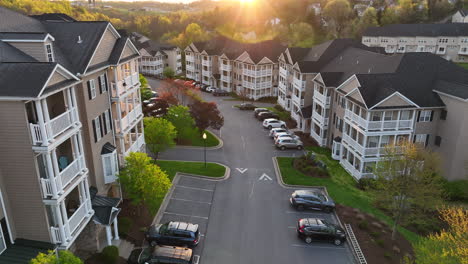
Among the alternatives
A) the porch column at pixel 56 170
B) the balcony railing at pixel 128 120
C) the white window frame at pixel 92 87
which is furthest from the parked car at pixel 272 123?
the porch column at pixel 56 170

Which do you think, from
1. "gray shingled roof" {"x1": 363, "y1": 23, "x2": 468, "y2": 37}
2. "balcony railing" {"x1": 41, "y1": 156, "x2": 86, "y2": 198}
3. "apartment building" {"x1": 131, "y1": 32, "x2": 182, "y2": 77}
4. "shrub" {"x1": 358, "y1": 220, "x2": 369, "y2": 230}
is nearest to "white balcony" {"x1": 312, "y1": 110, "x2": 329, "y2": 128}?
"shrub" {"x1": 358, "y1": 220, "x2": 369, "y2": 230}

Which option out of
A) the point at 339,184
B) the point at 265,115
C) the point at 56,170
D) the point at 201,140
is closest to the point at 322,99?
the point at 265,115

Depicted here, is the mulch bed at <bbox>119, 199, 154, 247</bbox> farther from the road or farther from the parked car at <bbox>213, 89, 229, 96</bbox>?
the parked car at <bbox>213, 89, 229, 96</bbox>

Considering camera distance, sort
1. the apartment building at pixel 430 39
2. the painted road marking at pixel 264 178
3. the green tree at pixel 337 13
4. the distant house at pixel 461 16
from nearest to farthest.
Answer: the painted road marking at pixel 264 178
the apartment building at pixel 430 39
the distant house at pixel 461 16
the green tree at pixel 337 13

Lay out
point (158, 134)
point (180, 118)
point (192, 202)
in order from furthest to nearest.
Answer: point (180, 118), point (158, 134), point (192, 202)

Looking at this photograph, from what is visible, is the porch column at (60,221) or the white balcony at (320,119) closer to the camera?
the porch column at (60,221)

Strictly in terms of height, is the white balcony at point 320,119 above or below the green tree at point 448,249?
below

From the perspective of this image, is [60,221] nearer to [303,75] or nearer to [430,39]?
[303,75]

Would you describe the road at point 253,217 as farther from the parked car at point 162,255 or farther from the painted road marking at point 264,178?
the parked car at point 162,255
